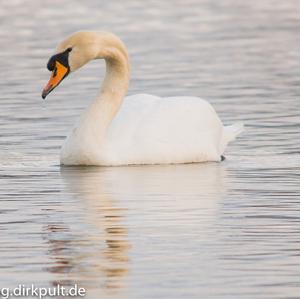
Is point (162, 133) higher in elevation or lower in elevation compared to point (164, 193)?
lower

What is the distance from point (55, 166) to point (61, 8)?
2148 cm

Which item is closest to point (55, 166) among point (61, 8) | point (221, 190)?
point (221, 190)

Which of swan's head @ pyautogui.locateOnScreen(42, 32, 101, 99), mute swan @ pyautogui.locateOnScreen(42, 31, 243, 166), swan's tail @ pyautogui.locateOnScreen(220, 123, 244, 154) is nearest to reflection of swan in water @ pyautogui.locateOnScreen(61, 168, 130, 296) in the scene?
mute swan @ pyautogui.locateOnScreen(42, 31, 243, 166)

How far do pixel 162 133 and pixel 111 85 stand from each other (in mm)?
989

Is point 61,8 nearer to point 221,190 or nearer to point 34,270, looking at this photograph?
point 221,190

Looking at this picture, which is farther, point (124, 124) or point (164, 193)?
point (124, 124)

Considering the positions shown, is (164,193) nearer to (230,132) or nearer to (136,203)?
(136,203)

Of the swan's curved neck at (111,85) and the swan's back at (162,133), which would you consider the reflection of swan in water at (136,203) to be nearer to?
the swan's back at (162,133)

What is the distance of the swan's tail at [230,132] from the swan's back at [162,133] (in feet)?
0.16

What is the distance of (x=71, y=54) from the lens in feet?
52.4

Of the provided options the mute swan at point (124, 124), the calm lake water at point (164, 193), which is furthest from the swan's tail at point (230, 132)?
the calm lake water at point (164, 193)

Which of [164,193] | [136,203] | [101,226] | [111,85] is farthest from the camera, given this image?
[111,85]

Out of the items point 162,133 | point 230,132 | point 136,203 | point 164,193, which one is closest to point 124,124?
point 162,133

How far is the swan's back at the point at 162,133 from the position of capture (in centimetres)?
1559
